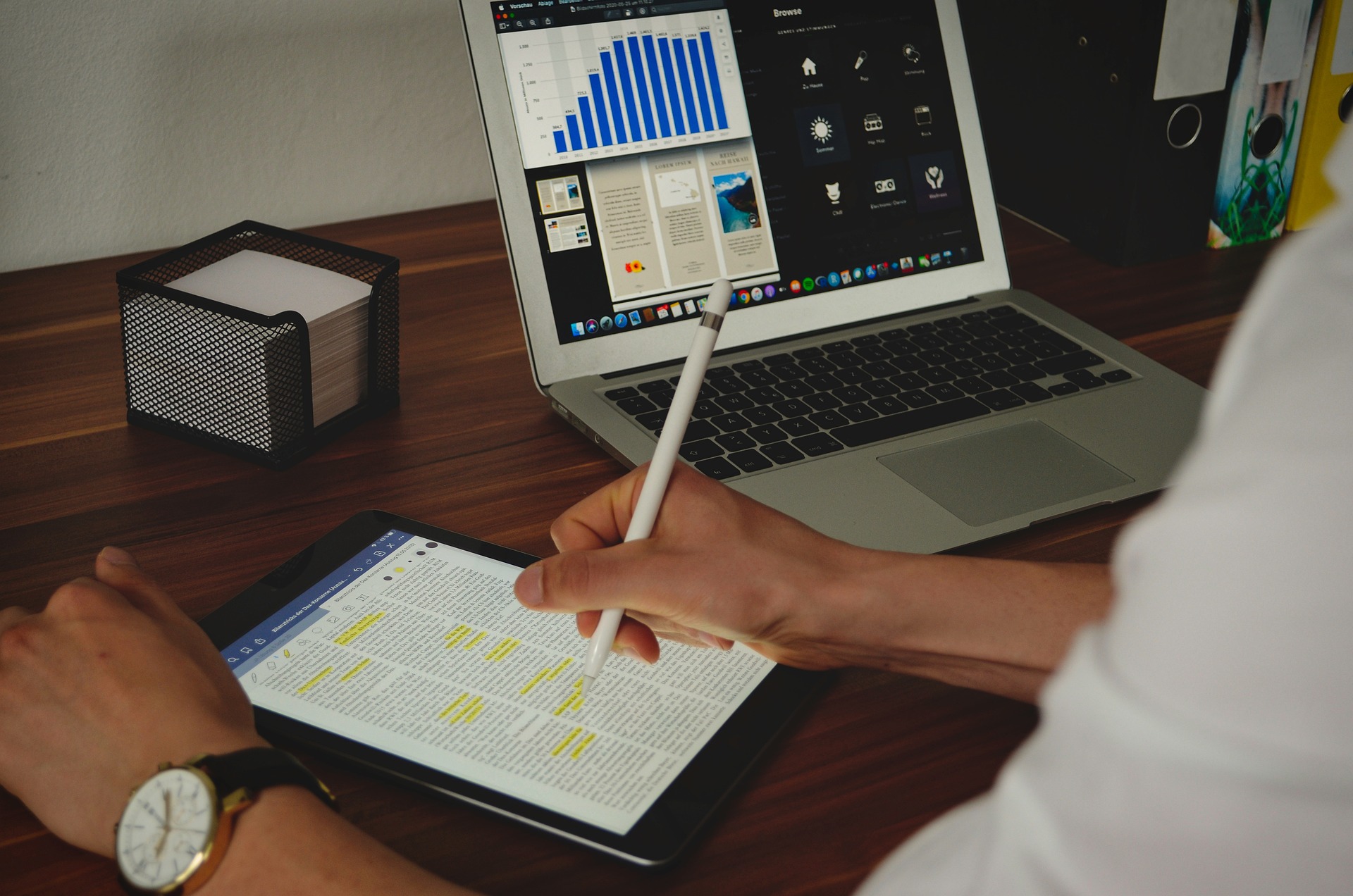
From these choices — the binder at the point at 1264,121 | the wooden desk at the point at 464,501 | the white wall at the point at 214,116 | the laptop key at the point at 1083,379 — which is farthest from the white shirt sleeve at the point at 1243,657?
the white wall at the point at 214,116

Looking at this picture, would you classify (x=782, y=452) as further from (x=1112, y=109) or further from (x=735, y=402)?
(x=1112, y=109)

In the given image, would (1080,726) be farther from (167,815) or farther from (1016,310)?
(1016,310)

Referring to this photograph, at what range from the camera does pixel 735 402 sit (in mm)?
936

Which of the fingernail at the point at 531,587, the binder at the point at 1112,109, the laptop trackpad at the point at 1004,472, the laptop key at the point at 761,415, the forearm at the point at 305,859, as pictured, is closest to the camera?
the forearm at the point at 305,859

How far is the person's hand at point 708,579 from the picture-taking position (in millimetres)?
602

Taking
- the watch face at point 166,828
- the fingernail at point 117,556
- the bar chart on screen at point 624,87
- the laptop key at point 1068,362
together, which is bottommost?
the watch face at point 166,828

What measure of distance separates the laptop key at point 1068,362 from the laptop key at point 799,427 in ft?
0.78

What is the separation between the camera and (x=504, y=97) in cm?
96

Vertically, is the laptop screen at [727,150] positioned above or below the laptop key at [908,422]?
above

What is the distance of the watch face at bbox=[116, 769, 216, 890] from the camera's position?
0.49 meters

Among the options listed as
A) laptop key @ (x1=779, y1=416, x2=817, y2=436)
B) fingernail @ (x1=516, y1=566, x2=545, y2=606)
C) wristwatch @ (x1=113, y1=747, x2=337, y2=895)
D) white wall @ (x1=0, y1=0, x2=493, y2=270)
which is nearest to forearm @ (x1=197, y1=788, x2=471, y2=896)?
wristwatch @ (x1=113, y1=747, x2=337, y2=895)

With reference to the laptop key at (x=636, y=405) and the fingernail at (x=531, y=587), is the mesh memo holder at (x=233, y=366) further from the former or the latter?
the fingernail at (x=531, y=587)

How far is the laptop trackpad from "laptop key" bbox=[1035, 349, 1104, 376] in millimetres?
99

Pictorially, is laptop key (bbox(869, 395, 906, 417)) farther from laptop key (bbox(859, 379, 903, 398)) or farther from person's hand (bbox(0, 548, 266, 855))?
person's hand (bbox(0, 548, 266, 855))
